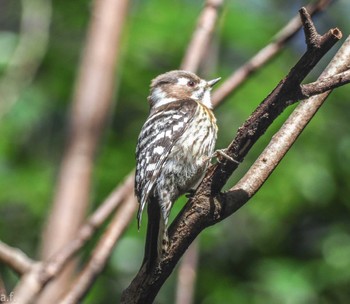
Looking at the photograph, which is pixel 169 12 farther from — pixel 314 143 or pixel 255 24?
pixel 314 143

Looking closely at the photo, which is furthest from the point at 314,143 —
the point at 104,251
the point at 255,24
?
the point at 104,251

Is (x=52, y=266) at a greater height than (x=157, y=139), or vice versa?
(x=157, y=139)

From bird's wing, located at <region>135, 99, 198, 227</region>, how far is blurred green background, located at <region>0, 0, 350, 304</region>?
1.00 meters

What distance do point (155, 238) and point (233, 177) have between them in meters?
3.29

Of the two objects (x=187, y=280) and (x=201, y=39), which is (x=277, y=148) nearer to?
(x=187, y=280)

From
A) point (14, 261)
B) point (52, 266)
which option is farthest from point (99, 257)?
point (14, 261)

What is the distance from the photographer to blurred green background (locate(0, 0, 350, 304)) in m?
6.32

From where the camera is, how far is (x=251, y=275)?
653cm

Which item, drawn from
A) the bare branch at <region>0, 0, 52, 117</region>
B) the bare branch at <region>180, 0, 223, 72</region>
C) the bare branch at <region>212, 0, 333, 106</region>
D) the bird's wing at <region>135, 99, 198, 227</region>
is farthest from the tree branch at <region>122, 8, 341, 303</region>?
the bare branch at <region>0, 0, 52, 117</region>

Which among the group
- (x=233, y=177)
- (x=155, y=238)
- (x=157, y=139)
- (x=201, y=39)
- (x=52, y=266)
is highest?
(x=201, y=39)

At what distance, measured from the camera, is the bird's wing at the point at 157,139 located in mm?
4535

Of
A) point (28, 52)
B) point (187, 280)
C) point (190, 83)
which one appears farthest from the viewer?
point (28, 52)

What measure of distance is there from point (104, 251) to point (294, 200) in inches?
108

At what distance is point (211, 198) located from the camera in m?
3.23
